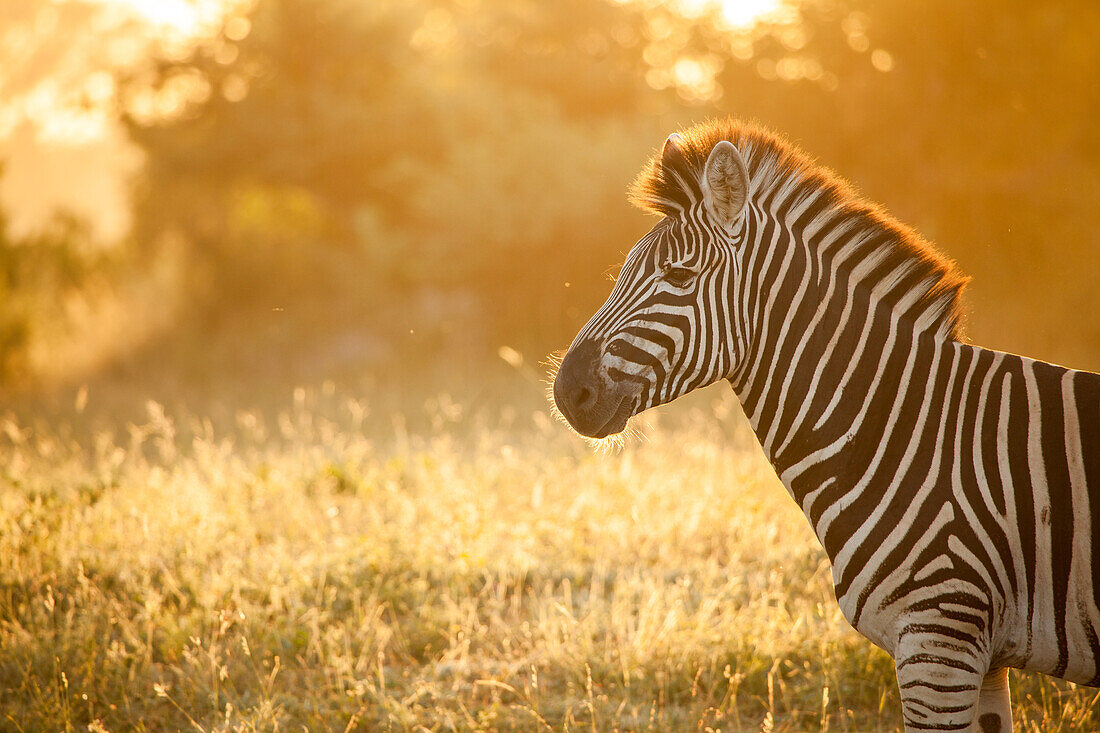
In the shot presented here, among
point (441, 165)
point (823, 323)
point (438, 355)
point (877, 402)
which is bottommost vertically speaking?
point (877, 402)

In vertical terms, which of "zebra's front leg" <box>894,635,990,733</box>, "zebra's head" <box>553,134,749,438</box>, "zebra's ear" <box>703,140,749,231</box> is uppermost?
"zebra's ear" <box>703,140,749,231</box>

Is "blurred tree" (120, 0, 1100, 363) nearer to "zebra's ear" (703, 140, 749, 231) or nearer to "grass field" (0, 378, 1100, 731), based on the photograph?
"grass field" (0, 378, 1100, 731)

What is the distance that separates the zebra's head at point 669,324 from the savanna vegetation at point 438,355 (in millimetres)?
1405

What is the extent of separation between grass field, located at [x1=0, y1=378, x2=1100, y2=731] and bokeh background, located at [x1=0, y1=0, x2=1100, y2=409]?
481cm

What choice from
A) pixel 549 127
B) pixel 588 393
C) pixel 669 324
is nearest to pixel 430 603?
pixel 588 393

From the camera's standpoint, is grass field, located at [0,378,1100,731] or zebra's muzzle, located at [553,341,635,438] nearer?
zebra's muzzle, located at [553,341,635,438]

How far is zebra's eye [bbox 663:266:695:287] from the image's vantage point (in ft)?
9.42

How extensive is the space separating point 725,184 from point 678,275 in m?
0.34

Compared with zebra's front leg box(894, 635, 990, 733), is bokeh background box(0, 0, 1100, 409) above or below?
above

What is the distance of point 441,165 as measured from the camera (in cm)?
1689

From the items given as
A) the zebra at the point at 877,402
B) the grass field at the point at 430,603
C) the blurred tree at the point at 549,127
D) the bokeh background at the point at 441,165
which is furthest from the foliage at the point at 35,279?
the zebra at the point at 877,402

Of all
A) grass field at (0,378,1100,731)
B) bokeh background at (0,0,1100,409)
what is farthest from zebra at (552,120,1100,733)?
bokeh background at (0,0,1100,409)

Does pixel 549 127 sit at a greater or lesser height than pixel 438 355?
greater

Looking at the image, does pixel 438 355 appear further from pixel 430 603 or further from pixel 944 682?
pixel 944 682
